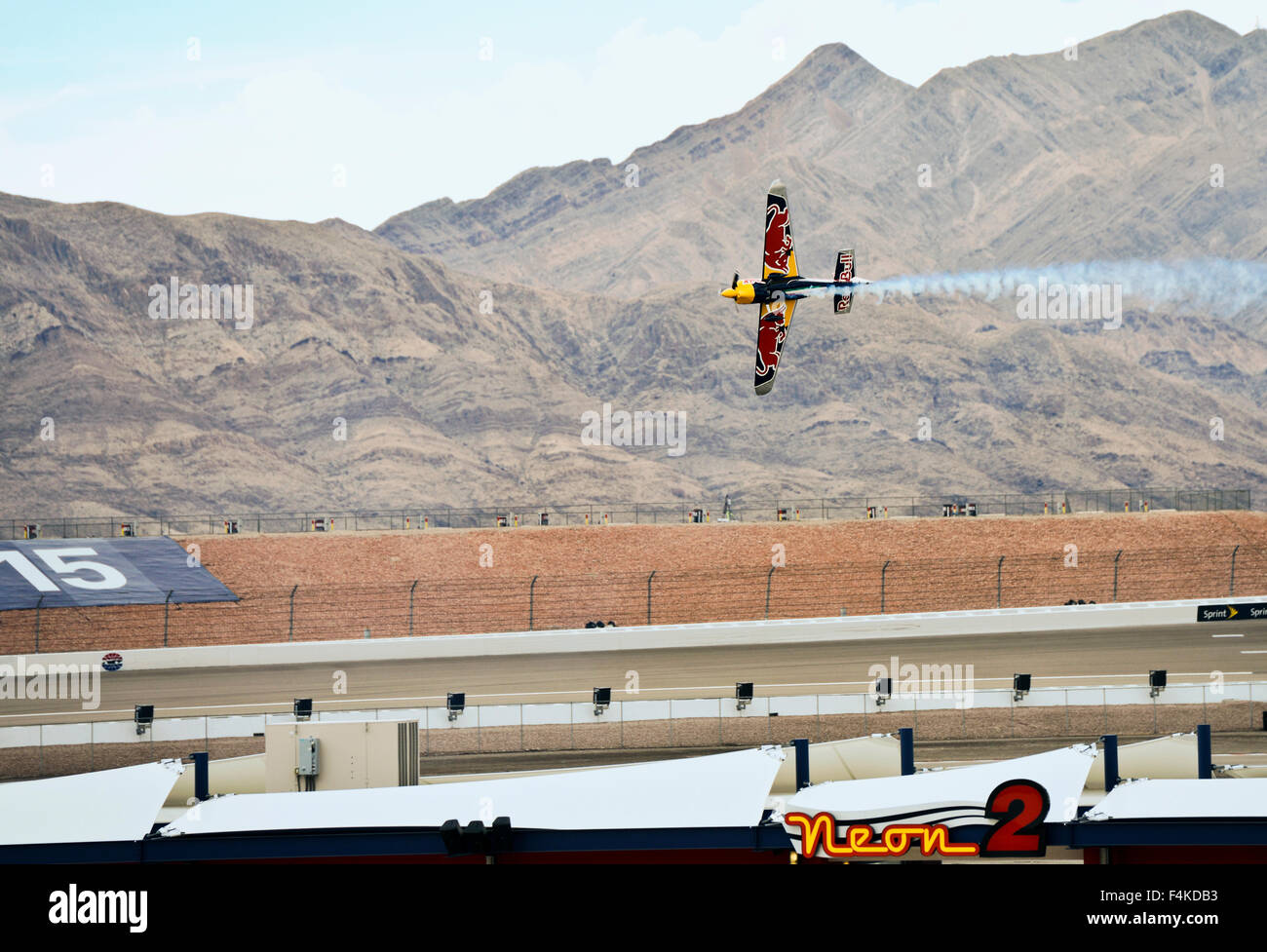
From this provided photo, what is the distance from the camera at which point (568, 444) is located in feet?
566

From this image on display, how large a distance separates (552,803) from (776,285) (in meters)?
34.1

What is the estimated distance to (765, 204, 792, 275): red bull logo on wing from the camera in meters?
48.4

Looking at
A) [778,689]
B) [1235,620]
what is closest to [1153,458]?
[1235,620]

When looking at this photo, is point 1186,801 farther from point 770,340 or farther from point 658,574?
point 658,574

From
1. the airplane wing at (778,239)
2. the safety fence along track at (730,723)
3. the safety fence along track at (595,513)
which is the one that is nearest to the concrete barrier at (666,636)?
the airplane wing at (778,239)

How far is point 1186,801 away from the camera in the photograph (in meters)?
15.3

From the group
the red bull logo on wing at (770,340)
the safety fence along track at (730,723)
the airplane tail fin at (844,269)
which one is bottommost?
the safety fence along track at (730,723)

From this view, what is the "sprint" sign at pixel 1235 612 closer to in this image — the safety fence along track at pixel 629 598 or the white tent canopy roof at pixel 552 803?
the safety fence along track at pixel 629 598

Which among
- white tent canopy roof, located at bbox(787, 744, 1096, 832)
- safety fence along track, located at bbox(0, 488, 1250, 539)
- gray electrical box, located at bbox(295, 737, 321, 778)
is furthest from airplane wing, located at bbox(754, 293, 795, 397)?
safety fence along track, located at bbox(0, 488, 1250, 539)

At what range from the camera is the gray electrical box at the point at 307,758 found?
58.3 ft

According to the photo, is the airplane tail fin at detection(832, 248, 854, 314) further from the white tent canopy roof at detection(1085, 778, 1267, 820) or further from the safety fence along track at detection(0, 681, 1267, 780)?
the white tent canopy roof at detection(1085, 778, 1267, 820)

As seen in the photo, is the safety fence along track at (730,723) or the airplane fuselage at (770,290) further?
the airplane fuselage at (770,290)

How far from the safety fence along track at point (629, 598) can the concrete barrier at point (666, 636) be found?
2.05 metres

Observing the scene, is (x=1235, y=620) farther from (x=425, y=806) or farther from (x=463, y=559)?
(x=425, y=806)
